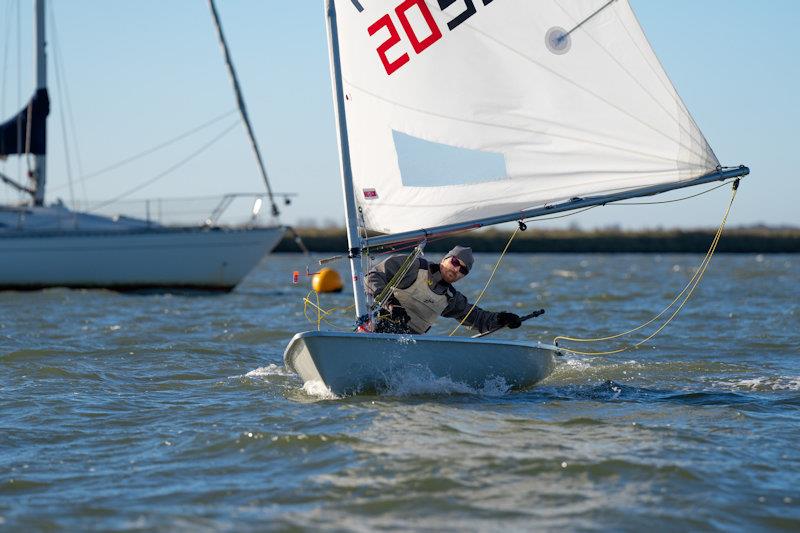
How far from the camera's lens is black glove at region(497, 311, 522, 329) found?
8.50 m

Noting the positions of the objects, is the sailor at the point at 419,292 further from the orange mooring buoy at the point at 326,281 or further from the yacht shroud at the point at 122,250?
the yacht shroud at the point at 122,250

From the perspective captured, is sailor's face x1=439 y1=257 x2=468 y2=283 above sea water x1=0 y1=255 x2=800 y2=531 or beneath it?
above

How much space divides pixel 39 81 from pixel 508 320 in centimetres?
1718

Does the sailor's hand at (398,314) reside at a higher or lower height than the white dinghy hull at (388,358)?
higher

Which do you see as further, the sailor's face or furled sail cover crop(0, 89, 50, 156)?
furled sail cover crop(0, 89, 50, 156)

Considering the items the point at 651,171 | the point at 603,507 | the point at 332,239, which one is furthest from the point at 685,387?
the point at 332,239

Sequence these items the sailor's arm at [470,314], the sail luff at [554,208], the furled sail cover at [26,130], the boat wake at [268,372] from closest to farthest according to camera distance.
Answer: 1. the sail luff at [554,208]
2. the sailor's arm at [470,314]
3. the boat wake at [268,372]
4. the furled sail cover at [26,130]

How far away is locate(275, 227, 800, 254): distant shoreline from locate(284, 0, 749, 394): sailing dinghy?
50.2 meters

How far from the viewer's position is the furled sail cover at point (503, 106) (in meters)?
8.41

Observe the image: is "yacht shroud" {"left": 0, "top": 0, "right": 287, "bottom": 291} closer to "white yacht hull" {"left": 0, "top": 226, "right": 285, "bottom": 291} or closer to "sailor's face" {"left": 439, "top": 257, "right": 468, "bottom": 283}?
"white yacht hull" {"left": 0, "top": 226, "right": 285, "bottom": 291}

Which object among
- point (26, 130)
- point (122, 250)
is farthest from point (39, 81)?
point (122, 250)

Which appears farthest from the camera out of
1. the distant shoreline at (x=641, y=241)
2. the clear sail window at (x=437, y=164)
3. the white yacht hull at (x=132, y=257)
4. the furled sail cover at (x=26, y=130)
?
the distant shoreline at (x=641, y=241)

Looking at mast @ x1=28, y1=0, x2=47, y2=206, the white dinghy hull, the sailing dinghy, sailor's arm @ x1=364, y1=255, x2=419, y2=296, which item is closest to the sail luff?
the sailing dinghy

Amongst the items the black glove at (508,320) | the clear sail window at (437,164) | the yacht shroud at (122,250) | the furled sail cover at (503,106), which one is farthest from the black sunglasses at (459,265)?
the yacht shroud at (122,250)
